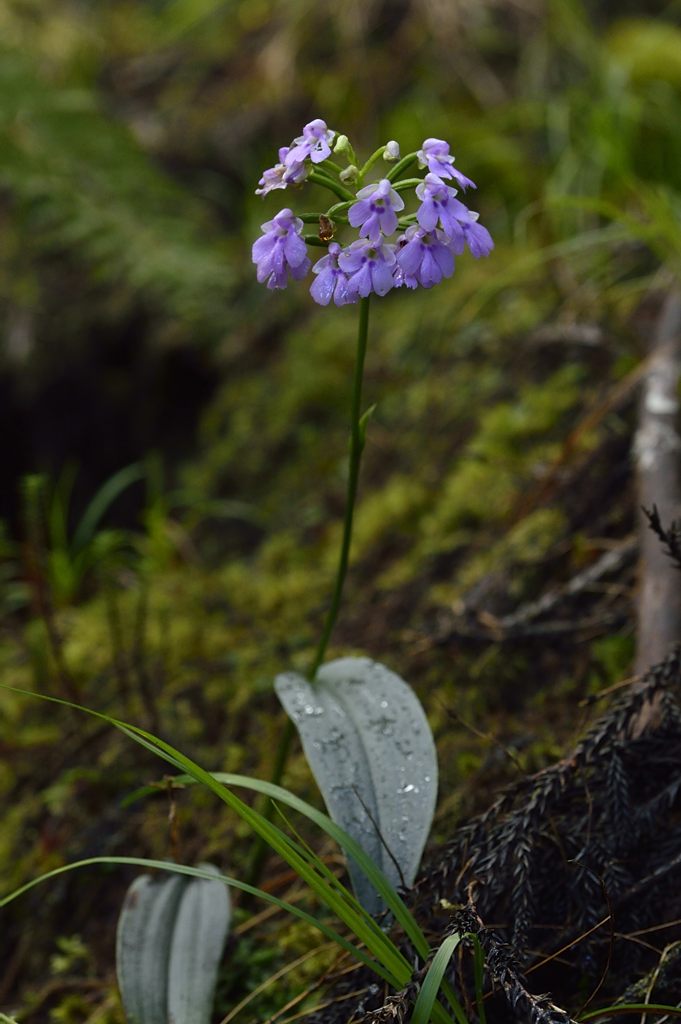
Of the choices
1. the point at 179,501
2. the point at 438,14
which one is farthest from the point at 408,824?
the point at 438,14

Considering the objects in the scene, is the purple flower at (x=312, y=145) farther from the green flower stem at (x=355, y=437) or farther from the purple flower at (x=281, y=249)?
the green flower stem at (x=355, y=437)

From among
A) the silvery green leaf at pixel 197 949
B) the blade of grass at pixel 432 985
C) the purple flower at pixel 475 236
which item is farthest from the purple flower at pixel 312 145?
the silvery green leaf at pixel 197 949

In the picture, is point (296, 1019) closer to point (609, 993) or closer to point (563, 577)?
point (609, 993)

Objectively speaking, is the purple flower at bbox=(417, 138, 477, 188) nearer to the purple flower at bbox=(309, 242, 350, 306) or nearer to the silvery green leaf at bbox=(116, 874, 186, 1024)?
the purple flower at bbox=(309, 242, 350, 306)

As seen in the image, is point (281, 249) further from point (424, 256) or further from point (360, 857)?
point (360, 857)

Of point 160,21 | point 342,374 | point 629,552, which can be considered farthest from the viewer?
point 160,21

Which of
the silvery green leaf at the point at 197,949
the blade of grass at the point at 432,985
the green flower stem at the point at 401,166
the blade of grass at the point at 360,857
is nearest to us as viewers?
the blade of grass at the point at 432,985

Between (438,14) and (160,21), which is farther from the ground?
(160,21)

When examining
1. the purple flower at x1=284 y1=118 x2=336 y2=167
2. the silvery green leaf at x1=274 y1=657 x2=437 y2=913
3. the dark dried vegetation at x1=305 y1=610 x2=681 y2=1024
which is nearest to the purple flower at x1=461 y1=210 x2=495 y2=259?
the purple flower at x1=284 y1=118 x2=336 y2=167
